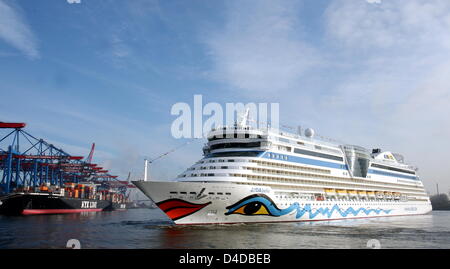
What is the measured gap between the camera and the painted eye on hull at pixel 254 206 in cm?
3162

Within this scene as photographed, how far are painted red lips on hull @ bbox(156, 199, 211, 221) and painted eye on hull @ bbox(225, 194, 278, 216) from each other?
3431mm

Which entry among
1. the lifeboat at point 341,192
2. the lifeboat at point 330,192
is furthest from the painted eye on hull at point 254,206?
the lifeboat at point 341,192

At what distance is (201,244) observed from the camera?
2156 centimetres

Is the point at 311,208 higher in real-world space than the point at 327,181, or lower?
lower

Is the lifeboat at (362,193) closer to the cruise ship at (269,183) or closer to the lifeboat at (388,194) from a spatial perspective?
the cruise ship at (269,183)

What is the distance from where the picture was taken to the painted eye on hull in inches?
1245

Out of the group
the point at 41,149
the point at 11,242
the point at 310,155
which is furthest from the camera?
the point at 41,149

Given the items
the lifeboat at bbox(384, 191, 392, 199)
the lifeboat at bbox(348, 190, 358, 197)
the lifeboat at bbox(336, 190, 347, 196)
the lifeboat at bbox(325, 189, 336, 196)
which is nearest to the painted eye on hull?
the lifeboat at bbox(325, 189, 336, 196)

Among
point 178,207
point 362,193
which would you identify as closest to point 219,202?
point 178,207

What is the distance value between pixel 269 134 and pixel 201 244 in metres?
20.0
